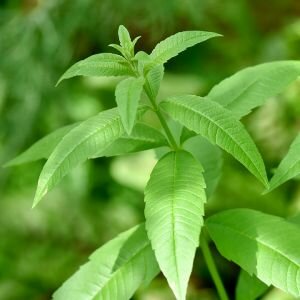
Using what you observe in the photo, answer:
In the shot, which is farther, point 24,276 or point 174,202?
point 24,276

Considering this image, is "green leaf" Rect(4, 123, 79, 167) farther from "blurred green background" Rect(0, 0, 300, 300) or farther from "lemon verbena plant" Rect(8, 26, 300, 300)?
"blurred green background" Rect(0, 0, 300, 300)

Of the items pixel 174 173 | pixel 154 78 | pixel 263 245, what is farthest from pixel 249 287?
pixel 154 78

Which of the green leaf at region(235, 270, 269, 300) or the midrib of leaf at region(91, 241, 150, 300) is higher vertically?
the midrib of leaf at region(91, 241, 150, 300)

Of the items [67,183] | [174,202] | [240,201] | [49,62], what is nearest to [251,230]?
[174,202]

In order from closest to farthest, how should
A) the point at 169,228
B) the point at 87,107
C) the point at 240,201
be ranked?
the point at 169,228
the point at 240,201
the point at 87,107

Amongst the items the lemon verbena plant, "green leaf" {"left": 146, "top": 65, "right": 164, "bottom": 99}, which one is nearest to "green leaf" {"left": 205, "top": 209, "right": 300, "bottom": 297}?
the lemon verbena plant

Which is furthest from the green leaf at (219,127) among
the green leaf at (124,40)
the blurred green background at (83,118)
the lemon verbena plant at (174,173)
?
the blurred green background at (83,118)

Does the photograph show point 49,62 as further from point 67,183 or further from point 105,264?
point 105,264

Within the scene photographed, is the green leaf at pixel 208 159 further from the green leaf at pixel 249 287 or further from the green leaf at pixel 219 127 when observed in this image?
the green leaf at pixel 219 127
